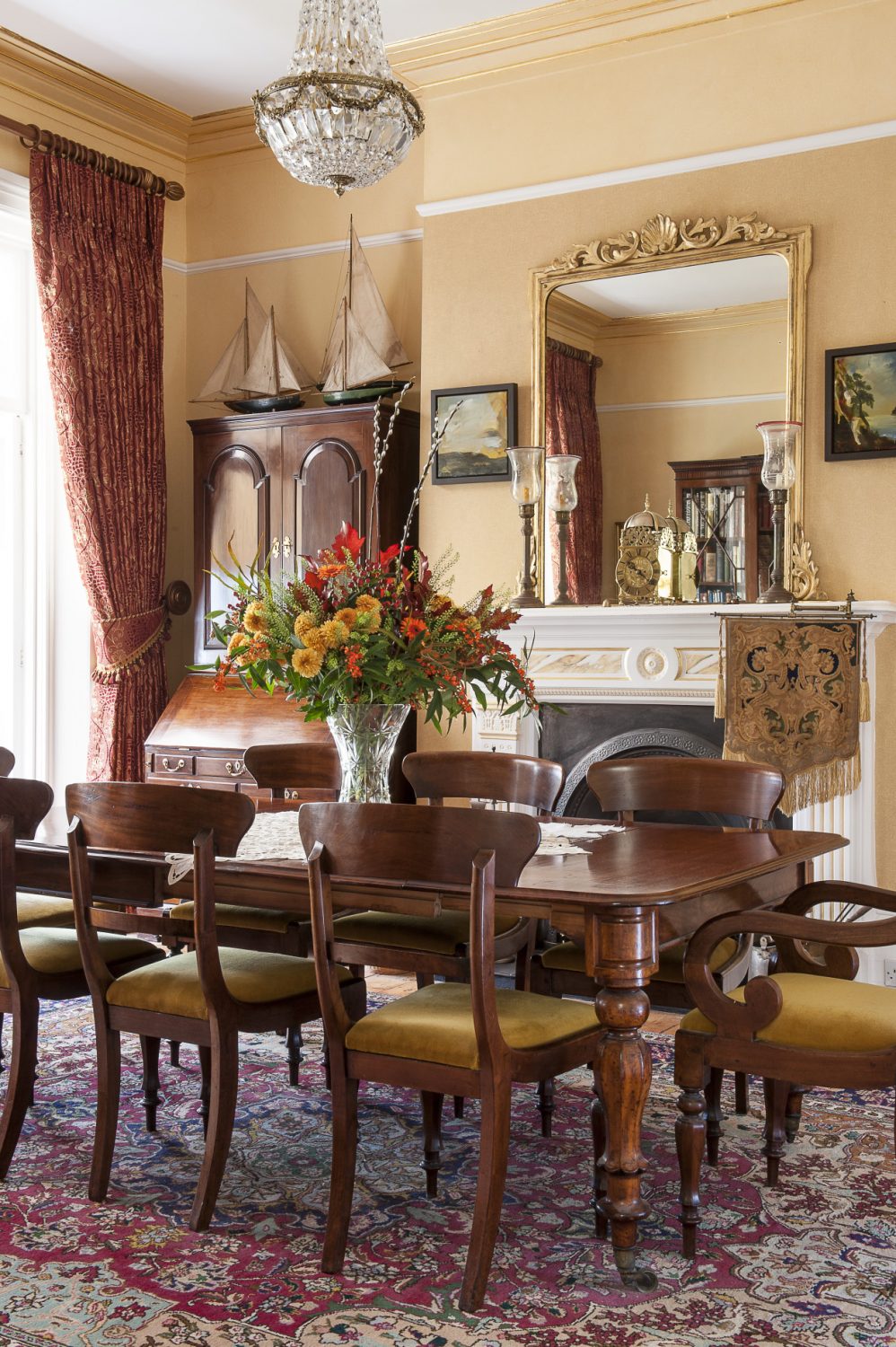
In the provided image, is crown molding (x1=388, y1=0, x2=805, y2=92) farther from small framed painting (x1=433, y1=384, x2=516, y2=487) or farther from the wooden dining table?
Result: the wooden dining table

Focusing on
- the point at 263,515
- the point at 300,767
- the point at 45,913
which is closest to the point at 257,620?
the point at 300,767

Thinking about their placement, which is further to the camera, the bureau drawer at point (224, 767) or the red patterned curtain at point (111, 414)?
the red patterned curtain at point (111, 414)

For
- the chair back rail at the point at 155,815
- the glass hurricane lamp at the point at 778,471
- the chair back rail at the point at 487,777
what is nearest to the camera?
the chair back rail at the point at 155,815

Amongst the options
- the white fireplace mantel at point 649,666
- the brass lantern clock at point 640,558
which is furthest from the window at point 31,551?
the brass lantern clock at point 640,558

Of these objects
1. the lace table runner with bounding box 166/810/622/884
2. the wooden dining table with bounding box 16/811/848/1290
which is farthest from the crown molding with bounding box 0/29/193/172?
the wooden dining table with bounding box 16/811/848/1290

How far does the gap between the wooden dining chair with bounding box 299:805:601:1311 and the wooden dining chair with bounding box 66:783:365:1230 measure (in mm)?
258

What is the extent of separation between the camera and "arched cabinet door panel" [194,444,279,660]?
595 centimetres

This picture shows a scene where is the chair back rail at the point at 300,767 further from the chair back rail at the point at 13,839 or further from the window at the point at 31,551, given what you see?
the window at the point at 31,551

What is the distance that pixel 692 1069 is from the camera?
2553 mm

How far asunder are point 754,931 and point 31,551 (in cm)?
429

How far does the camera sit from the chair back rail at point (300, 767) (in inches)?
154

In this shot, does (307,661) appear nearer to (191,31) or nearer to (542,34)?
(542,34)

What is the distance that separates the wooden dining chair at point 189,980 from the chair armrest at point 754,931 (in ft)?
2.51

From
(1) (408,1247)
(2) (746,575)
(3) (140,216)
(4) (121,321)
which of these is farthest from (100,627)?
(1) (408,1247)
